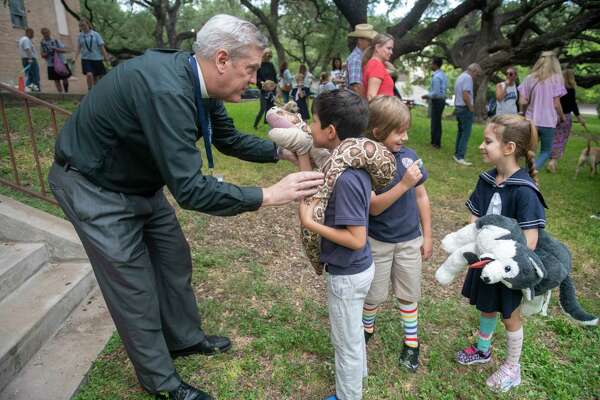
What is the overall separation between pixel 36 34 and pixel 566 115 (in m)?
19.3

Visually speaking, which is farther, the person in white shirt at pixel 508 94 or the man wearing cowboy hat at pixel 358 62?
the person in white shirt at pixel 508 94

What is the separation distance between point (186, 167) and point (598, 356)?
2932 millimetres

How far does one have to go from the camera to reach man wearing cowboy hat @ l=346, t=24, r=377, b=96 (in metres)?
5.76

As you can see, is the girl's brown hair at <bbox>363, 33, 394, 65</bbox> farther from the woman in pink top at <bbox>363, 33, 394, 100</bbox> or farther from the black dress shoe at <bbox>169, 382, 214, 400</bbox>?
the black dress shoe at <bbox>169, 382, 214, 400</bbox>

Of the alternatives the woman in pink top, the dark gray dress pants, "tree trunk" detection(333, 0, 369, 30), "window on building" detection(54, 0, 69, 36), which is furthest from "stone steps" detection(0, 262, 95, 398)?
"window on building" detection(54, 0, 69, 36)

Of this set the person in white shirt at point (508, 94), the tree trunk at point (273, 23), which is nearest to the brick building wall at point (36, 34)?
the tree trunk at point (273, 23)

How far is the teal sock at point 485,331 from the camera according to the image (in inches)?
101

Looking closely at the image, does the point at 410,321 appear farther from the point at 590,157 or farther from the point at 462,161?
the point at 590,157

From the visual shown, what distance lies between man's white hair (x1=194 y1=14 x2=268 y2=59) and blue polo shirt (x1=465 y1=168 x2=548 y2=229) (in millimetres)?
1443

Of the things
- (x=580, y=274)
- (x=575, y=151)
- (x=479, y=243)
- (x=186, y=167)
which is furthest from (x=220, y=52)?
(x=575, y=151)

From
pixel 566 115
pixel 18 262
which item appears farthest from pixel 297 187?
pixel 566 115

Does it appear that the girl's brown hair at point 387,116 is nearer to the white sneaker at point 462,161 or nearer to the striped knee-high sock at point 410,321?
the striped knee-high sock at point 410,321

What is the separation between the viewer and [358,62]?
19.1 feet

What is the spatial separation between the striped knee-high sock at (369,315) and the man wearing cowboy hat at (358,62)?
3.69 meters
